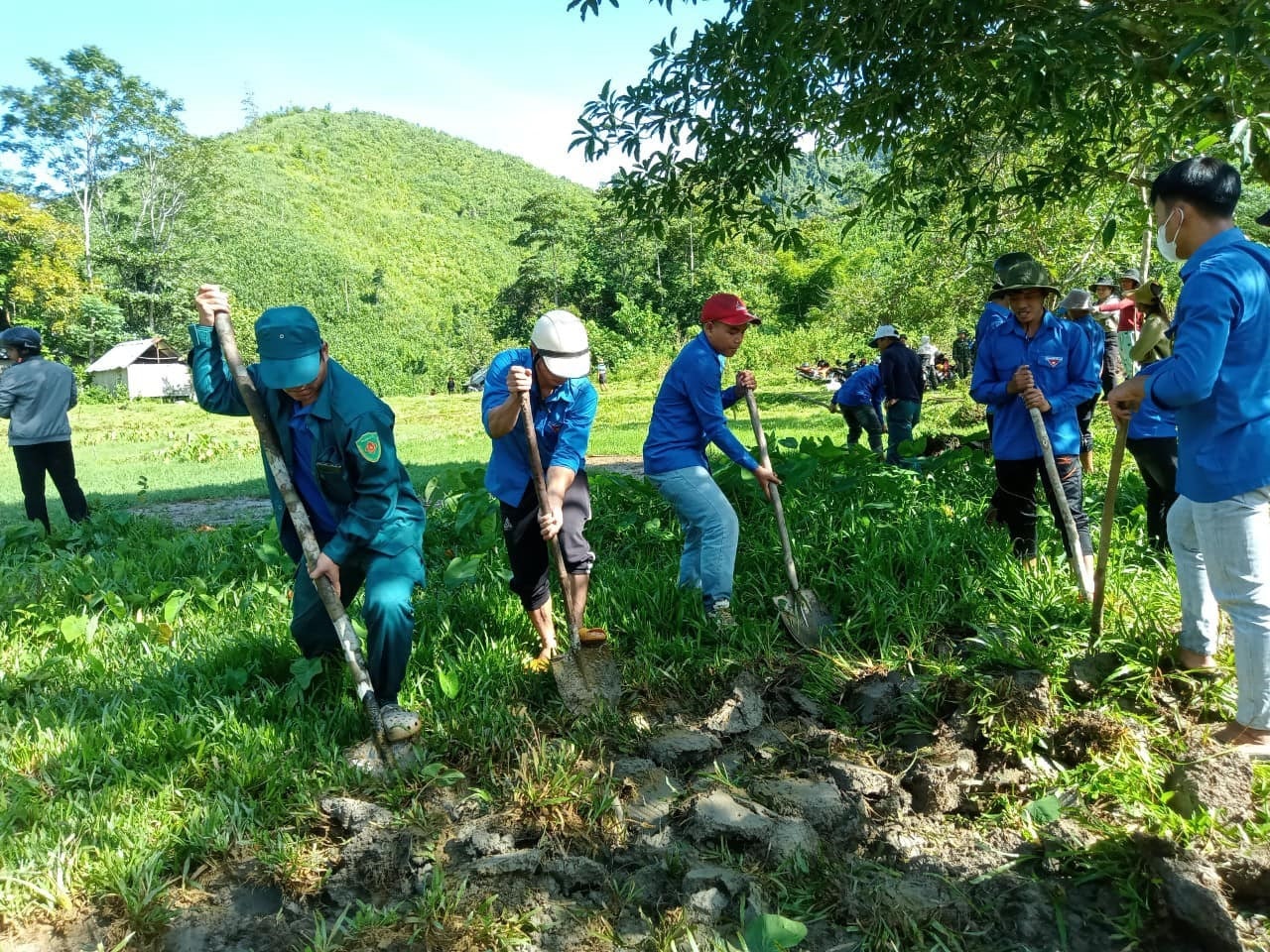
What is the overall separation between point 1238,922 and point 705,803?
153cm

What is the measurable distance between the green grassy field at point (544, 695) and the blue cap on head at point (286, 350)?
132 cm

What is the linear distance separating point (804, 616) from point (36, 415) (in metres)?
6.40

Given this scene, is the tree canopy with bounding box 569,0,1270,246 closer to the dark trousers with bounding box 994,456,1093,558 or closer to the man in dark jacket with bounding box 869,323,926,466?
the dark trousers with bounding box 994,456,1093,558

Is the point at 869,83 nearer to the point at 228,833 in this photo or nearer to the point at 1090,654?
the point at 1090,654

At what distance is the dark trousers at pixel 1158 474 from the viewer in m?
4.57

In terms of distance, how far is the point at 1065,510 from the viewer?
4109mm

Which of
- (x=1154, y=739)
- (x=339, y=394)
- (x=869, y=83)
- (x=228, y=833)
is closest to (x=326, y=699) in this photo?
(x=228, y=833)

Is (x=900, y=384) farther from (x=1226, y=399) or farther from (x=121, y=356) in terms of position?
(x=121, y=356)

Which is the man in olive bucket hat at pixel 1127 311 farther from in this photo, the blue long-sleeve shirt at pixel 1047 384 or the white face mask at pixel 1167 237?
the white face mask at pixel 1167 237

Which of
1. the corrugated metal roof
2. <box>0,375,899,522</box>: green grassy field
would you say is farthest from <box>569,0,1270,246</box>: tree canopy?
the corrugated metal roof

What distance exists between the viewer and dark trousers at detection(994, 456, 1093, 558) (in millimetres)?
4367

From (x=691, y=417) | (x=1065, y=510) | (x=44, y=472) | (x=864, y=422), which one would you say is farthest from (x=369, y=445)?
(x=864, y=422)

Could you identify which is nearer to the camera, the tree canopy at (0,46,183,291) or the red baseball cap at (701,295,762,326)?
the red baseball cap at (701,295,762,326)

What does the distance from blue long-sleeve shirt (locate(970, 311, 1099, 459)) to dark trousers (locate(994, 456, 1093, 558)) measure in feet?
0.20
